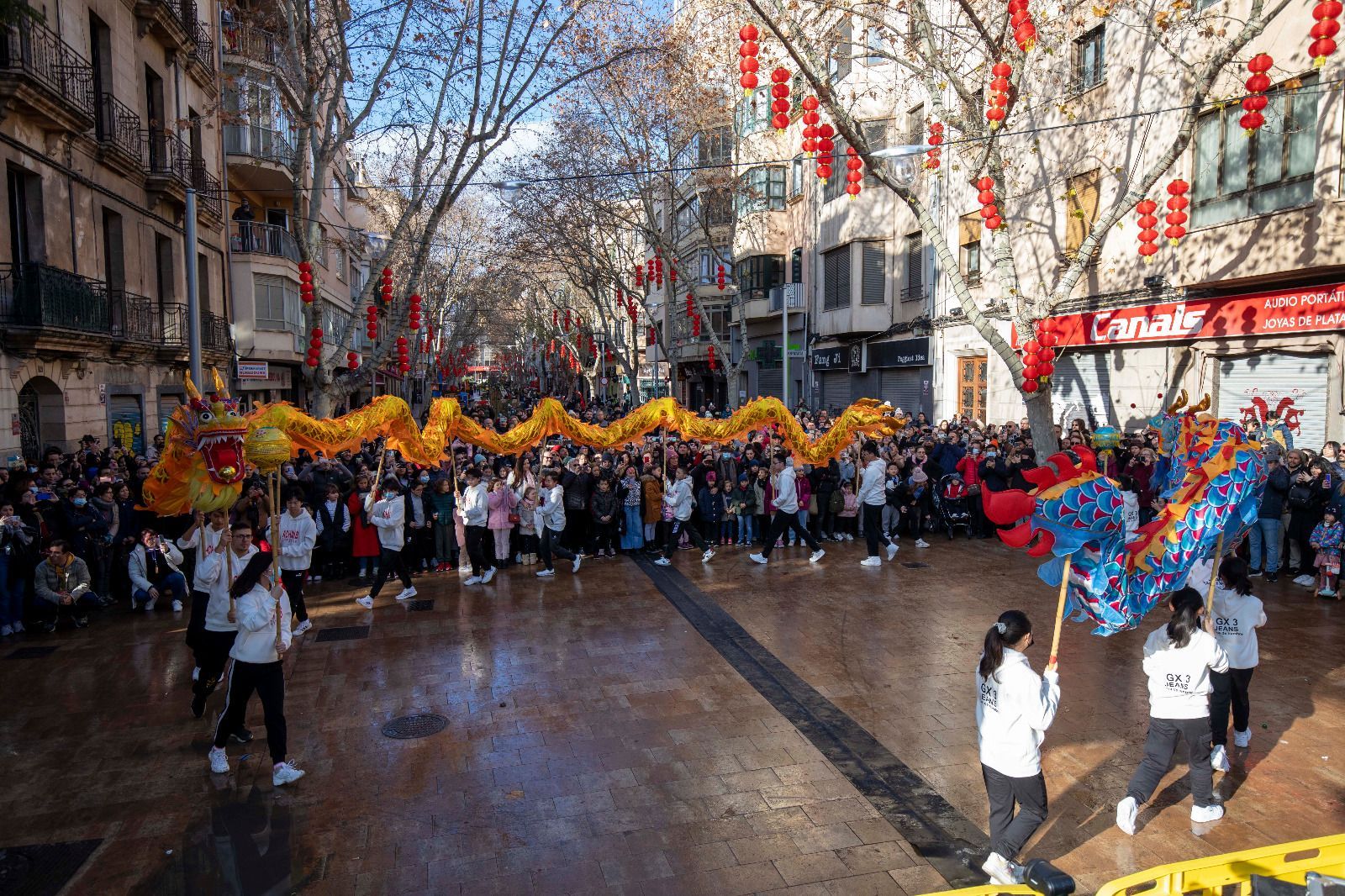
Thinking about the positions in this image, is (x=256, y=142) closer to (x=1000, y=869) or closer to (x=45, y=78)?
(x=45, y=78)

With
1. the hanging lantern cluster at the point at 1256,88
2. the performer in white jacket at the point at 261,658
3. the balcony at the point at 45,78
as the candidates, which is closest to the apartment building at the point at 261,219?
the balcony at the point at 45,78

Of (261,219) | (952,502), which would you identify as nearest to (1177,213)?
(952,502)

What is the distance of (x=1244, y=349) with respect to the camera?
15414mm

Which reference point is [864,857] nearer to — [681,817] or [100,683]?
[681,817]

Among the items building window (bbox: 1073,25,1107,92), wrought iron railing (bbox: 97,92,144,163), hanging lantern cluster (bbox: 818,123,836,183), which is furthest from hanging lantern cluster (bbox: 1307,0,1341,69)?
wrought iron railing (bbox: 97,92,144,163)

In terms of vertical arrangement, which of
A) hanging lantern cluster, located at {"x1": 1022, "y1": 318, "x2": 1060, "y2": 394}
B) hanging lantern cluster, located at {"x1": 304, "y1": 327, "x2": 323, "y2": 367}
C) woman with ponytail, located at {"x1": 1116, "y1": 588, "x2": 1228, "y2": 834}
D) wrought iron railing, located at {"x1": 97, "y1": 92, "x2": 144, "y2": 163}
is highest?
wrought iron railing, located at {"x1": 97, "y1": 92, "x2": 144, "y2": 163}

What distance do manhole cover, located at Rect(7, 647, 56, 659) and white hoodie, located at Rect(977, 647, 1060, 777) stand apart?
9.48 metres

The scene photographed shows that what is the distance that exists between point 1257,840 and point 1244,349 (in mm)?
12767

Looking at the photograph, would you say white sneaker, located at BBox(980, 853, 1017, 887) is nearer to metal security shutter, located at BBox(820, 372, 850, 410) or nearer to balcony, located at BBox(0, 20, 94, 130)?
balcony, located at BBox(0, 20, 94, 130)

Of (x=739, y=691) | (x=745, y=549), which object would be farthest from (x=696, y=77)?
(x=739, y=691)

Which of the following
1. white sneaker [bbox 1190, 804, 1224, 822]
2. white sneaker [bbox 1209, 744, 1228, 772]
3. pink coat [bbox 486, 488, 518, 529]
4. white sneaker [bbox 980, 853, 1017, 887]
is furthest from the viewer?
pink coat [bbox 486, 488, 518, 529]

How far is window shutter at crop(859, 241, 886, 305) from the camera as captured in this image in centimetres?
2719

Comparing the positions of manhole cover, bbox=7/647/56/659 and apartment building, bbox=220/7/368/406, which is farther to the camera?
apartment building, bbox=220/7/368/406

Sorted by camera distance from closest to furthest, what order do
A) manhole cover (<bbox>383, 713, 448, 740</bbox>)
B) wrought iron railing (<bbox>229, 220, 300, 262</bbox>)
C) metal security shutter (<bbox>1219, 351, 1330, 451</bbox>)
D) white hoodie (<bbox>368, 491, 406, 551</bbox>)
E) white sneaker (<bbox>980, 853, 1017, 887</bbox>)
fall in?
white sneaker (<bbox>980, 853, 1017, 887</bbox>), manhole cover (<bbox>383, 713, 448, 740</bbox>), white hoodie (<bbox>368, 491, 406, 551</bbox>), metal security shutter (<bbox>1219, 351, 1330, 451</bbox>), wrought iron railing (<bbox>229, 220, 300, 262</bbox>)
